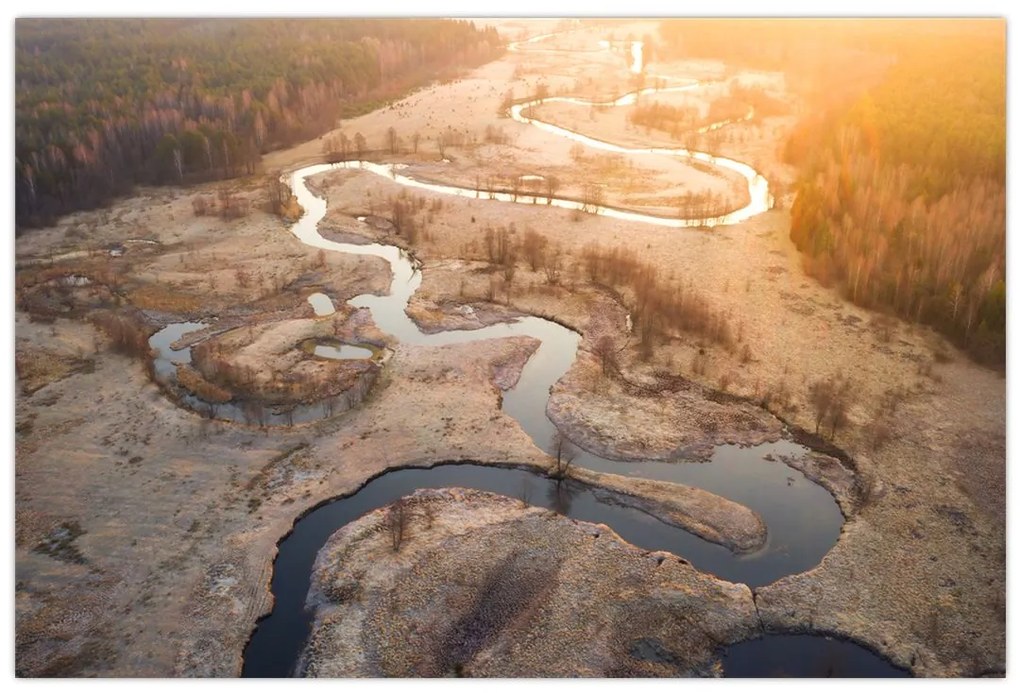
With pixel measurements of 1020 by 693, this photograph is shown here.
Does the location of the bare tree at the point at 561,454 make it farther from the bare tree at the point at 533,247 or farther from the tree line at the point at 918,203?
the tree line at the point at 918,203

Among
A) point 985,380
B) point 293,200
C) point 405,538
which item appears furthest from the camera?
point 293,200

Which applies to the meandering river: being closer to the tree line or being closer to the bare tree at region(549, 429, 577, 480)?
the bare tree at region(549, 429, 577, 480)

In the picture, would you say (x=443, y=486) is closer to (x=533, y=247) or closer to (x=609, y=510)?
(x=609, y=510)

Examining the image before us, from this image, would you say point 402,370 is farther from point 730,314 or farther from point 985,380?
point 985,380

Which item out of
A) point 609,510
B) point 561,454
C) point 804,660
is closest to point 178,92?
point 561,454

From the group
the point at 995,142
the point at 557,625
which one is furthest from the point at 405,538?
the point at 995,142

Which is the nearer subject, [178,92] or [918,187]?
[918,187]
